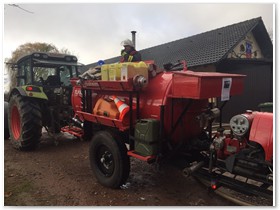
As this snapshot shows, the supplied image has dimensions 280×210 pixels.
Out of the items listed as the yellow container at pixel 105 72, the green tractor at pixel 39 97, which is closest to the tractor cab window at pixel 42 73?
the green tractor at pixel 39 97

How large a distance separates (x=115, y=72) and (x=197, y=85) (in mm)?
1274

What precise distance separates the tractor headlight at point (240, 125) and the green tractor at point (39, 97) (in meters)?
3.91

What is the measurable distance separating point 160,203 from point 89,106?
6.37 feet

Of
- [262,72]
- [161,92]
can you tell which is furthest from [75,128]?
[262,72]

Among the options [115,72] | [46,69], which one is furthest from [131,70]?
[46,69]

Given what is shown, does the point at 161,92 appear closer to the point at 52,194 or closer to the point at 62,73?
the point at 52,194

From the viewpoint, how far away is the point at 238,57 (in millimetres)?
10414

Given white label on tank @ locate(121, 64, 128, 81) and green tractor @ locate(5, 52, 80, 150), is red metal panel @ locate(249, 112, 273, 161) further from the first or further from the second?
green tractor @ locate(5, 52, 80, 150)

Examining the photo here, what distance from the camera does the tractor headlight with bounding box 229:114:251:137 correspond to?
263cm

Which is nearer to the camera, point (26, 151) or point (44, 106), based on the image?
point (26, 151)

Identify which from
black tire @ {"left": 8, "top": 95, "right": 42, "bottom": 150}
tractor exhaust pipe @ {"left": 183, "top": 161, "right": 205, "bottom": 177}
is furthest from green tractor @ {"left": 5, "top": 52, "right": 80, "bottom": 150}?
tractor exhaust pipe @ {"left": 183, "top": 161, "right": 205, "bottom": 177}

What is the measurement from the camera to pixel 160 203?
3184mm

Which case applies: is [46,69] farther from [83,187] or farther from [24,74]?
[83,187]

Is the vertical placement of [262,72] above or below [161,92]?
above
